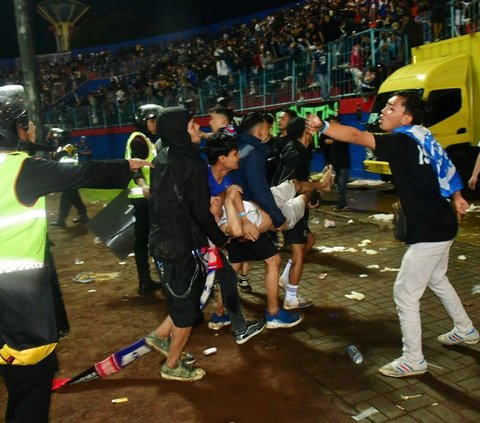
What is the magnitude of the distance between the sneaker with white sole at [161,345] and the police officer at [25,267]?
1.50m

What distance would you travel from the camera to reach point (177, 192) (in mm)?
3471

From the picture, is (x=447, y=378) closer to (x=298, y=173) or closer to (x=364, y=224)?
(x=298, y=173)

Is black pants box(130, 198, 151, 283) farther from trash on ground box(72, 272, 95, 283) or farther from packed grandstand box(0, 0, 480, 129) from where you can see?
packed grandstand box(0, 0, 480, 129)

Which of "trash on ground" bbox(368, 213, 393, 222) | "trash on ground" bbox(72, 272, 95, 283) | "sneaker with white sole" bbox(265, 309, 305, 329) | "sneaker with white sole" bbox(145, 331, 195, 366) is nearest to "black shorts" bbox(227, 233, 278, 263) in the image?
"sneaker with white sole" bbox(265, 309, 305, 329)

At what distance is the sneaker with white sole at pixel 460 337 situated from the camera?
3.97 m

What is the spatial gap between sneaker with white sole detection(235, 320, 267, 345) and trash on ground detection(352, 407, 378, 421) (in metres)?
1.33

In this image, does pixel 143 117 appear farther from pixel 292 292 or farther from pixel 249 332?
pixel 249 332

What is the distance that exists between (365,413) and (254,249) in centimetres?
175

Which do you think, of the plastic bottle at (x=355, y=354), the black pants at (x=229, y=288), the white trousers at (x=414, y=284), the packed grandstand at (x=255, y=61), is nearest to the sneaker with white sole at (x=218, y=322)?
the black pants at (x=229, y=288)

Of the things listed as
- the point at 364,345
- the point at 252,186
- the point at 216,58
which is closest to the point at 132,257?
the point at 252,186

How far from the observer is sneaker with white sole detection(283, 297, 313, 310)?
5062mm

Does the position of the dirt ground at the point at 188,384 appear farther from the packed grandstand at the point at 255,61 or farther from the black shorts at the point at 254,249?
the packed grandstand at the point at 255,61

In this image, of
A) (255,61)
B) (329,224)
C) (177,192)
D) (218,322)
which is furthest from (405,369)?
(255,61)

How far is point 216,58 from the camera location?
2297cm
